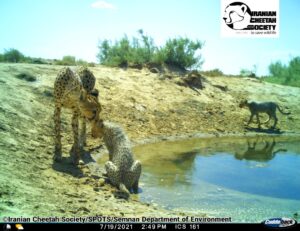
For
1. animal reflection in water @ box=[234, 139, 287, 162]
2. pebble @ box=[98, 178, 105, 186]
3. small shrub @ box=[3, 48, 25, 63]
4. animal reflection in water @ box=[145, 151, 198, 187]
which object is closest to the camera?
pebble @ box=[98, 178, 105, 186]

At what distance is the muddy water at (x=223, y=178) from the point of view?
6550mm

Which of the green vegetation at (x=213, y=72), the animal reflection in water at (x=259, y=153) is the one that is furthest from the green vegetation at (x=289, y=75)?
the animal reflection in water at (x=259, y=153)

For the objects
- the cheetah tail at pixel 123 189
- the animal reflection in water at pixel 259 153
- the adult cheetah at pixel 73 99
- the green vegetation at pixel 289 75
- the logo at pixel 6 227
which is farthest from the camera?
the green vegetation at pixel 289 75

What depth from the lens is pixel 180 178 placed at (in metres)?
8.05

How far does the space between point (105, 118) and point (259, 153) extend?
4.13 metres

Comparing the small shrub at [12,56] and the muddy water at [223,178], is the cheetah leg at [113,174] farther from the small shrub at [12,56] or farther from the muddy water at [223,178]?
the small shrub at [12,56]

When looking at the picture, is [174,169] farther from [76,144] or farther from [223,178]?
[76,144]

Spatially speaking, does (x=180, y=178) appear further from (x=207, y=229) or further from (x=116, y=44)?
(x=116, y=44)

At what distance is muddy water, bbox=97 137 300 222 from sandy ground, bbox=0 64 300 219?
2.31 feet

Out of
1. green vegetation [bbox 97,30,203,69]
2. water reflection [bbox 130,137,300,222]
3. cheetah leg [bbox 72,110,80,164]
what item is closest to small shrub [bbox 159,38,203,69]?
green vegetation [bbox 97,30,203,69]

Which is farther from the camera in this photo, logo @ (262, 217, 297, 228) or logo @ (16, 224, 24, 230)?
logo @ (262, 217, 297, 228)

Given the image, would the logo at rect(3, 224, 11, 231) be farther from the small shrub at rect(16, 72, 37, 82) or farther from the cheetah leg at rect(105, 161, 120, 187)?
the small shrub at rect(16, 72, 37, 82)

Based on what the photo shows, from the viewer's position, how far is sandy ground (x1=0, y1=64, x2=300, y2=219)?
547cm
